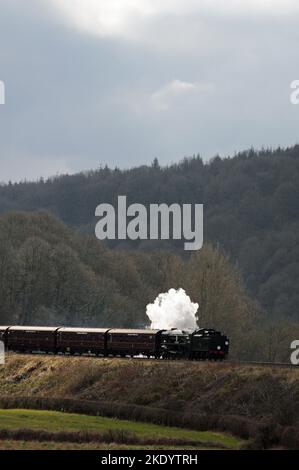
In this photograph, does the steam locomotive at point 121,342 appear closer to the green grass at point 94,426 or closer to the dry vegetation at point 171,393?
the dry vegetation at point 171,393

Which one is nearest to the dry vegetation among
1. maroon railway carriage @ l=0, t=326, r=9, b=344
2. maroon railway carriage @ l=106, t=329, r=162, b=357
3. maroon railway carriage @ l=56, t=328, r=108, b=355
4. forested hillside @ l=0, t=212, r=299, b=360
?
maroon railway carriage @ l=106, t=329, r=162, b=357

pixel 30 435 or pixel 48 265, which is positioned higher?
pixel 48 265

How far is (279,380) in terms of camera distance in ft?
229

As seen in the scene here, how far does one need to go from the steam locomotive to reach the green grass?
15.6 meters

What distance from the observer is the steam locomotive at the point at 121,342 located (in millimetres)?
85625

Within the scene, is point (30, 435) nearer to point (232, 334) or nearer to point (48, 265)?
point (232, 334)

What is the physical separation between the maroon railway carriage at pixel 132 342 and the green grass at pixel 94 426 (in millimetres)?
16133

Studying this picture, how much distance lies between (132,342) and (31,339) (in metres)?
14.2

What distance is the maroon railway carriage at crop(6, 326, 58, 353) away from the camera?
9906 centimetres

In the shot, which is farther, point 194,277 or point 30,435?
point 194,277

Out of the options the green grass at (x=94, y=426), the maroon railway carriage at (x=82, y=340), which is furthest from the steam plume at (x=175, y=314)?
the green grass at (x=94, y=426)

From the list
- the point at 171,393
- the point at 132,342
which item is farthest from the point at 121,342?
the point at 171,393
